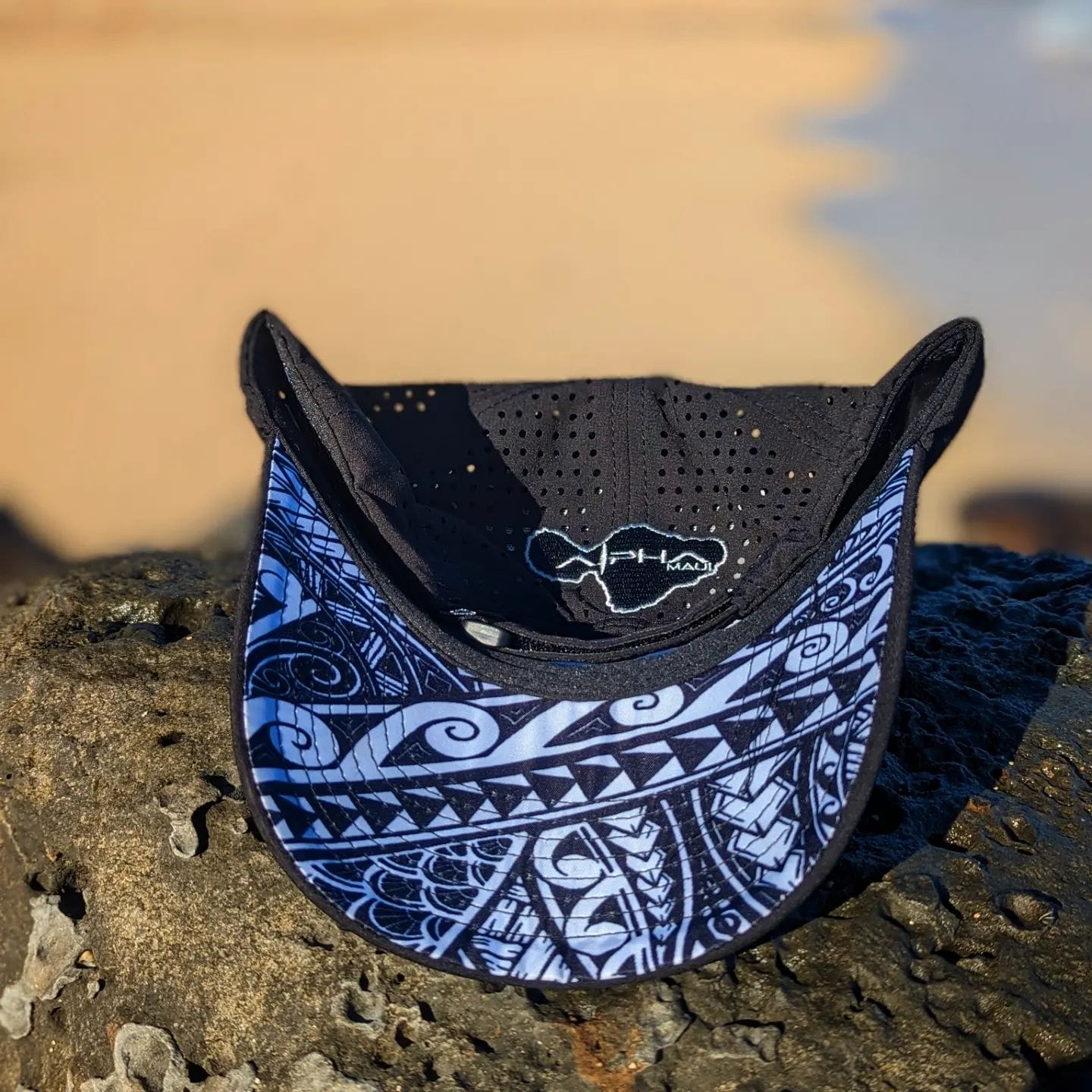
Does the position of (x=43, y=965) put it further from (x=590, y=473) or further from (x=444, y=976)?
(x=590, y=473)

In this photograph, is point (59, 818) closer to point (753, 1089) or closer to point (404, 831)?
point (404, 831)

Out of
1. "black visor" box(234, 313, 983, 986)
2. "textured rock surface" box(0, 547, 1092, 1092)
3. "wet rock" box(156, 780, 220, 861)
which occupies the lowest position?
"textured rock surface" box(0, 547, 1092, 1092)

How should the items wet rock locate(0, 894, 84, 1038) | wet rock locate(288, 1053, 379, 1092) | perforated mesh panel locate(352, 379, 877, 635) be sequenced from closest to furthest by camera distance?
wet rock locate(288, 1053, 379, 1092), wet rock locate(0, 894, 84, 1038), perforated mesh panel locate(352, 379, 877, 635)

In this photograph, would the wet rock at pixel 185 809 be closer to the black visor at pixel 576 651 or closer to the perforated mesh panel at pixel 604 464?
the black visor at pixel 576 651

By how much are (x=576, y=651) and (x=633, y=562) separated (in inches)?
11.5

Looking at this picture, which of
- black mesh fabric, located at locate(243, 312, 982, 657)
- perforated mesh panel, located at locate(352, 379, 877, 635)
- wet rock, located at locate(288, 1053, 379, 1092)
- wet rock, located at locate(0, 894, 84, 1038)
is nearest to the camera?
wet rock, located at locate(288, 1053, 379, 1092)

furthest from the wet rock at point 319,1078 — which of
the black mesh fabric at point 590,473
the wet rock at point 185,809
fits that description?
the black mesh fabric at point 590,473

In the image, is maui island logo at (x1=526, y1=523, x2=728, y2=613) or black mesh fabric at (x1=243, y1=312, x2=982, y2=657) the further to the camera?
maui island logo at (x1=526, y1=523, x2=728, y2=613)

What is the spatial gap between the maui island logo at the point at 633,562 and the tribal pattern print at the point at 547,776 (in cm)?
33

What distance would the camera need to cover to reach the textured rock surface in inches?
42.6

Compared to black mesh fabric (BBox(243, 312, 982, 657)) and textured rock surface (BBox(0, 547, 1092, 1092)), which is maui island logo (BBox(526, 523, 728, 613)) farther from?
textured rock surface (BBox(0, 547, 1092, 1092))

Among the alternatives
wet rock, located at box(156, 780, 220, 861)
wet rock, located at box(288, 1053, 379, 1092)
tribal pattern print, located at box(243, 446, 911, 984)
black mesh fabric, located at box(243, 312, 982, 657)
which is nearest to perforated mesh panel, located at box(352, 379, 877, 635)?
black mesh fabric, located at box(243, 312, 982, 657)

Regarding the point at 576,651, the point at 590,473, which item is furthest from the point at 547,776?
the point at 590,473

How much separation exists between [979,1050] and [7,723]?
124cm
